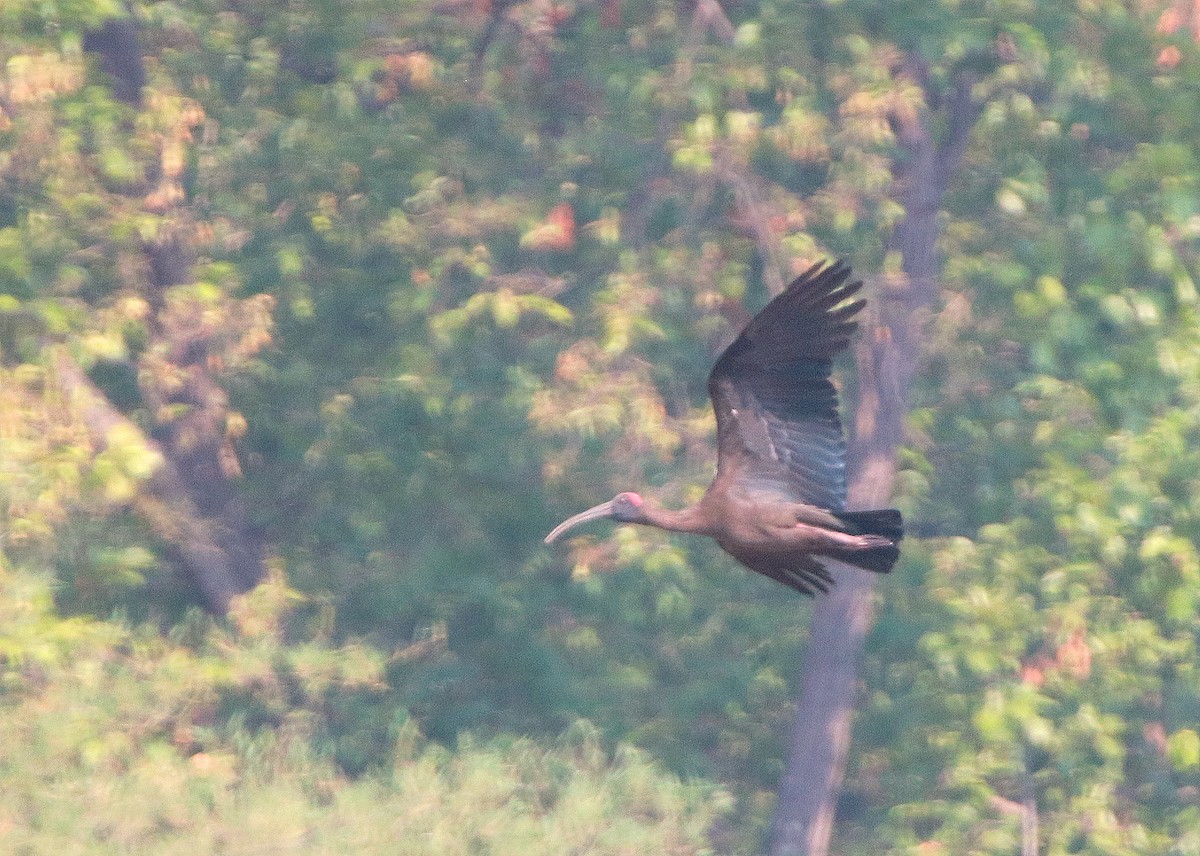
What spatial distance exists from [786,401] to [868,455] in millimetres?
4300

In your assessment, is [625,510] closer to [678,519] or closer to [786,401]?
[678,519]

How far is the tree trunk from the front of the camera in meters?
10.9

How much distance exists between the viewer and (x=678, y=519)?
6914 millimetres

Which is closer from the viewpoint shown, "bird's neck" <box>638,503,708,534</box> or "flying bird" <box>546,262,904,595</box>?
"flying bird" <box>546,262,904,595</box>

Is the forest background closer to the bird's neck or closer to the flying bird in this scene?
the bird's neck

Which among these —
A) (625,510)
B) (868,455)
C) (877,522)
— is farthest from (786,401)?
(868,455)

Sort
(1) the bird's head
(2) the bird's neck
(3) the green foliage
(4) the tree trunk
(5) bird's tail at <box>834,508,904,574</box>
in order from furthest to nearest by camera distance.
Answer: (4) the tree trunk → (3) the green foliage → (1) the bird's head → (2) the bird's neck → (5) bird's tail at <box>834,508,904,574</box>

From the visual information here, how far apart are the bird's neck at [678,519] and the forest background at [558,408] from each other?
99.8 inches

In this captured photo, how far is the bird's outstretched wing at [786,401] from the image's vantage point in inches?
258

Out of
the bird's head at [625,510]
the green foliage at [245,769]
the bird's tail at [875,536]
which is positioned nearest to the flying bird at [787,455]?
the bird's tail at [875,536]

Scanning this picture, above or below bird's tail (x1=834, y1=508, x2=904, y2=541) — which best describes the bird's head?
below

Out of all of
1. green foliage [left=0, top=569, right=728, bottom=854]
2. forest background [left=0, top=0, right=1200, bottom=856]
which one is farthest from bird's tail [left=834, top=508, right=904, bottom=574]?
green foliage [left=0, top=569, right=728, bottom=854]

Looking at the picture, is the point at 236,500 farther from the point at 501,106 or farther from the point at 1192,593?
the point at 1192,593

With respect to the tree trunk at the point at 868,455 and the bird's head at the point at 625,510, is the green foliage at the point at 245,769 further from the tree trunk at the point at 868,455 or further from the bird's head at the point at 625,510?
the bird's head at the point at 625,510
